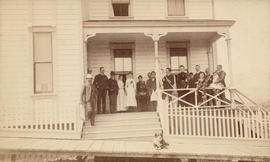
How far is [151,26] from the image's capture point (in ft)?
31.8

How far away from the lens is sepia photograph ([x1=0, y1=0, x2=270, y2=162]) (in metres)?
6.96

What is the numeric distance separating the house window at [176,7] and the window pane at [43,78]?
18.3 feet

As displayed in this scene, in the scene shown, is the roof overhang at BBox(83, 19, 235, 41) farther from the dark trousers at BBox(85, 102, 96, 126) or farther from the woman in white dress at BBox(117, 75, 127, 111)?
the dark trousers at BBox(85, 102, 96, 126)

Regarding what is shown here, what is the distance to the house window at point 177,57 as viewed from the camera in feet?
39.0

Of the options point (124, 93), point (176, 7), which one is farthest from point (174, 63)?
point (124, 93)

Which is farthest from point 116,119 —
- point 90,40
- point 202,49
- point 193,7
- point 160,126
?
point 193,7

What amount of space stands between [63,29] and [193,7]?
5.55 meters

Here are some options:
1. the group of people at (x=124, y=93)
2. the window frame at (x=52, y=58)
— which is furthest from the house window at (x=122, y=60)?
the window frame at (x=52, y=58)

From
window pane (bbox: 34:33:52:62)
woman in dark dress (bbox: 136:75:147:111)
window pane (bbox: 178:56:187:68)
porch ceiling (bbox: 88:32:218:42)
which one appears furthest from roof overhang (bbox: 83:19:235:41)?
window pane (bbox: 178:56:187:68)

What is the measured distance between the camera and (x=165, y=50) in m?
11.8

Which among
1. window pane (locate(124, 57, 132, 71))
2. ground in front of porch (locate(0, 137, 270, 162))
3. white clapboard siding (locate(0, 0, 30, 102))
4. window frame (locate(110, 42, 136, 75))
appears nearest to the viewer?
ground in front of porch (locate(0, 137, 270, 162))

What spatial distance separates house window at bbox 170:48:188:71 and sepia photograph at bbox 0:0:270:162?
40mm

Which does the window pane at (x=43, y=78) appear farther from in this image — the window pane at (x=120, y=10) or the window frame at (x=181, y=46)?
the window frame at (x=181, y=46)

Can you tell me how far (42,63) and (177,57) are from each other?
5263 mm
